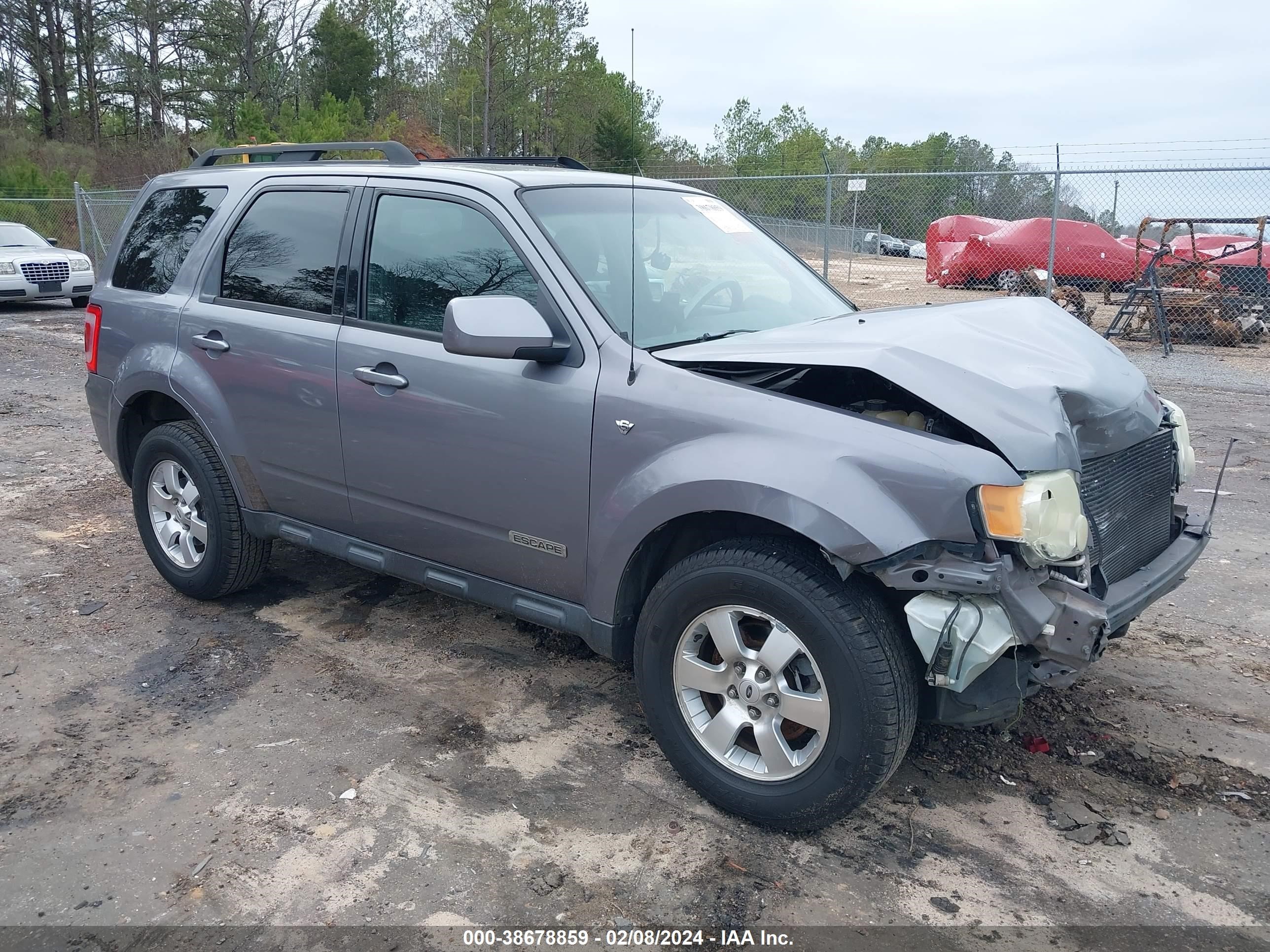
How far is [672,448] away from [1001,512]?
950mm

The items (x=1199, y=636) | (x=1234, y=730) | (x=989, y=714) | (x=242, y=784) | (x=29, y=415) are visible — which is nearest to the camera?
(x=989, y=714)

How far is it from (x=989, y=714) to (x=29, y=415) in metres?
9.00

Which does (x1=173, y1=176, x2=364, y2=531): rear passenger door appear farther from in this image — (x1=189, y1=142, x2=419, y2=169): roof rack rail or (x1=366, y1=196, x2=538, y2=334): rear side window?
(x1=189, y1=142, x2=419, y2=169): roof rack rail

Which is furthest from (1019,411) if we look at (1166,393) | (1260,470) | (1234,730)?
(1166,393)

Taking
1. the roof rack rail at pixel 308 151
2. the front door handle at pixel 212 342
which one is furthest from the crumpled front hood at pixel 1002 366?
the front door handle at pixel 212 342

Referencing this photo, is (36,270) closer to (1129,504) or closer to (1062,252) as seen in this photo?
(1129,504)

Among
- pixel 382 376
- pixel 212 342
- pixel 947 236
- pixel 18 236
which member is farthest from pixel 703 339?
pixel 947 236

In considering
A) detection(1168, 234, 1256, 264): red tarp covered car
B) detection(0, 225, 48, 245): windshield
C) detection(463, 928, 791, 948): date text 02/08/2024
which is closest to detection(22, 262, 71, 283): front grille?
detection(0, 225, 48, 245): windshield

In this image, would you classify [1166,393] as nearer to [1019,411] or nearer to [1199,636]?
[1199,636]

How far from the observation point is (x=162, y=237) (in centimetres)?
477

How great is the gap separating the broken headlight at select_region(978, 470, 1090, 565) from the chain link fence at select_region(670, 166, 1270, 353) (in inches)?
258

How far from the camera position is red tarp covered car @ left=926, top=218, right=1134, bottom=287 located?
18.5 m

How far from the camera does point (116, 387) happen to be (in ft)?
15.5

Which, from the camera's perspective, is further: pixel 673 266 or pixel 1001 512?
pixel 673 266
